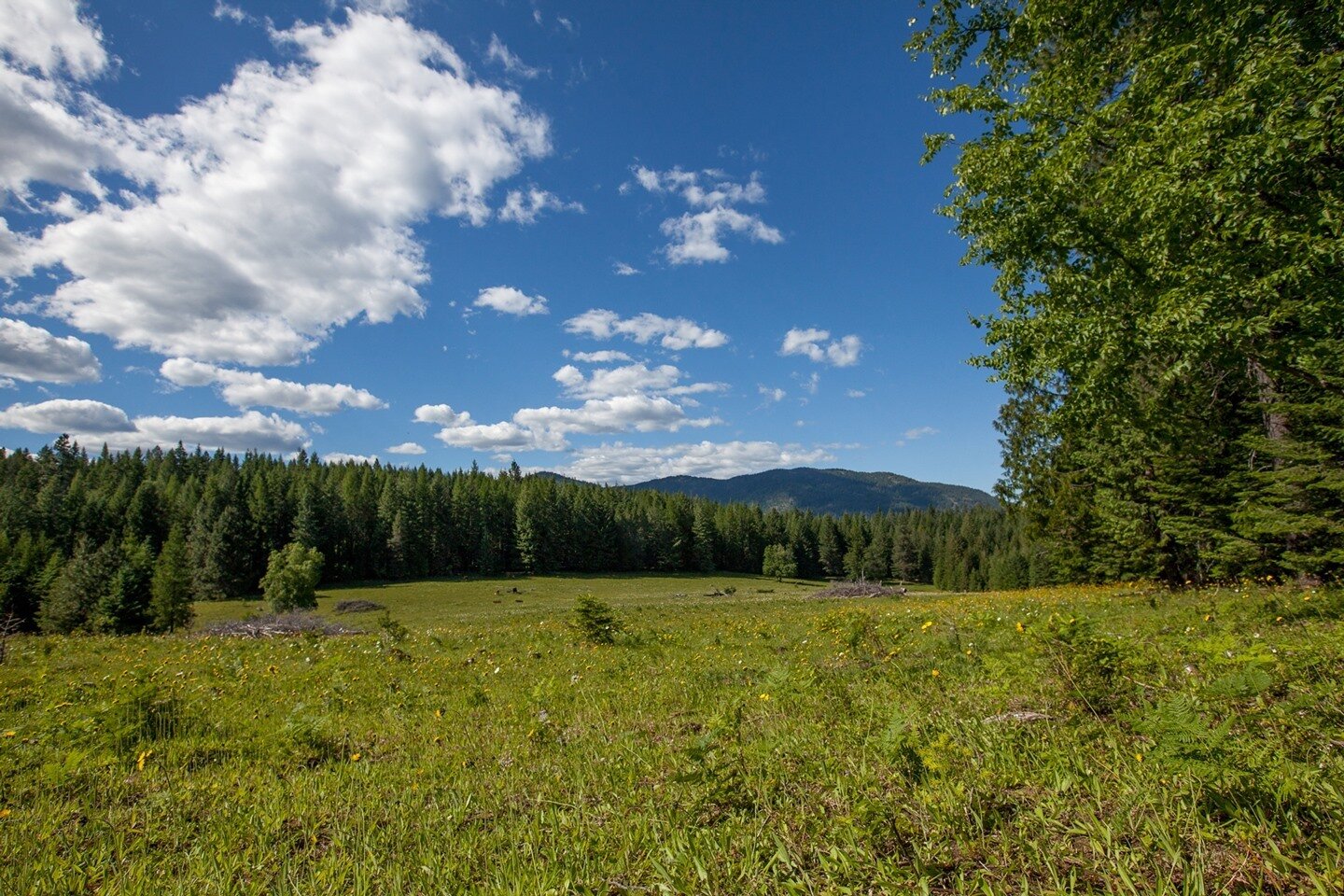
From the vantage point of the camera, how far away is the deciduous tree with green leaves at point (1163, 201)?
676cm

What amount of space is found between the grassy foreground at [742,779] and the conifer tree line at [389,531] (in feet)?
186

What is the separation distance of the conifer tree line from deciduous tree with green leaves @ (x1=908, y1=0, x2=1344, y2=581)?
60517 mm

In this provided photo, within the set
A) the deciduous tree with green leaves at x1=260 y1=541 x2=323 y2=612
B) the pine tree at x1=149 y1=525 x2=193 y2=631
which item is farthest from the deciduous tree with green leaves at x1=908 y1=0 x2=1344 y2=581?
the deciduous tree with green leaves at x1=260 y1=541 x2=323 y2=612

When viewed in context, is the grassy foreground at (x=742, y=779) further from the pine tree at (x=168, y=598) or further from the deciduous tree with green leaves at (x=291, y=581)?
the deciduous tree with green leaves at (x=291, y=581)

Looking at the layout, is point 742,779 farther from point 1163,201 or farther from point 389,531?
point 389,531

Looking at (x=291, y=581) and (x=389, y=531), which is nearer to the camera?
(x=291, y=581)

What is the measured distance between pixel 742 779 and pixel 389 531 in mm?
103700

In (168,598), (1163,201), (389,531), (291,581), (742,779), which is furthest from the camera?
(389,531)

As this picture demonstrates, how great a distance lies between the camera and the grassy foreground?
2.64 m

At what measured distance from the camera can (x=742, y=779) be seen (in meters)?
3.91

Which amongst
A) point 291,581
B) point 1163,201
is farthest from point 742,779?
point 291,581

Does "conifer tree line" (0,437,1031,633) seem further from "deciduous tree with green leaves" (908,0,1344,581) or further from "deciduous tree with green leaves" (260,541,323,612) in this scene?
"deciduous tree with green leaves" (908,0,1344,581)

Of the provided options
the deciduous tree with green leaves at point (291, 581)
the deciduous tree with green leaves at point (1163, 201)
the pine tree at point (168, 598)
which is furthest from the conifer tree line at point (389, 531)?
the deciduous tree with green leaves at point (1163, 201)

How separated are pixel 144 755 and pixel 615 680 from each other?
18.2 ft
